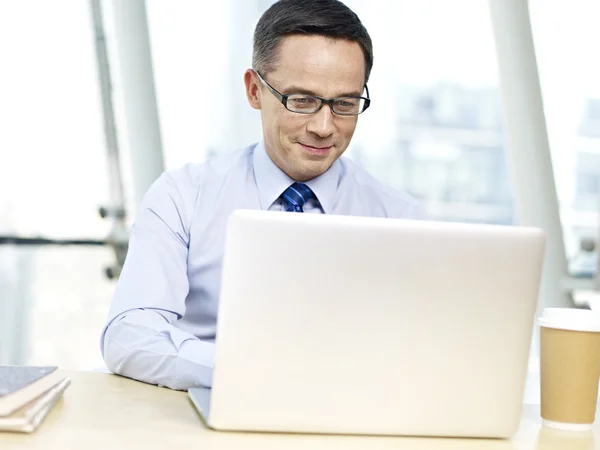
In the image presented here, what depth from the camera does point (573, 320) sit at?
48.1 inches

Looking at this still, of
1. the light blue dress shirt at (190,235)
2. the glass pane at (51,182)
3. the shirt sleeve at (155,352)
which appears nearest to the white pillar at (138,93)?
the glass pane at (51,182)

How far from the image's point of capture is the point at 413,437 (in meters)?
1.13

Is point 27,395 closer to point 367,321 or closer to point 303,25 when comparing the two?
point 367,321

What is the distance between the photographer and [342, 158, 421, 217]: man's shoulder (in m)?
2.14

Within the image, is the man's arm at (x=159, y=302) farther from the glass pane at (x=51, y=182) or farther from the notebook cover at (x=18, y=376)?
the glass pane at (x=51, y=182)

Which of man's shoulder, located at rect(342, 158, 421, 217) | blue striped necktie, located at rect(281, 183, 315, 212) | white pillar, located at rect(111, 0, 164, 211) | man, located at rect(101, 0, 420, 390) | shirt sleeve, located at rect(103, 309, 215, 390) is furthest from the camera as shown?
white pillar, located at rect(111, 0, 164, 211)

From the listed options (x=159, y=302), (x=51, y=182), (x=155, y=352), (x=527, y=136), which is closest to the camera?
(x=155, y=352)

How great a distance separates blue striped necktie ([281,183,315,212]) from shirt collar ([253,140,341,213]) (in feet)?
0.03

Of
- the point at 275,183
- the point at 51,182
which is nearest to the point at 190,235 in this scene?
the point at 275,183

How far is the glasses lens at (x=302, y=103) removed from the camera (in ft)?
6.12

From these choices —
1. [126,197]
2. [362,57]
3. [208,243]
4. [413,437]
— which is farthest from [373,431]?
[126,197]

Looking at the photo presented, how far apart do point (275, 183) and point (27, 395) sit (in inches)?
38.9

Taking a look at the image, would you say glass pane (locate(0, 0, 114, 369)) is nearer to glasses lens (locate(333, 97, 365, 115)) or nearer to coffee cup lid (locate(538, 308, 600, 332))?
glasses lens (locate(333, 97, 365, 115))

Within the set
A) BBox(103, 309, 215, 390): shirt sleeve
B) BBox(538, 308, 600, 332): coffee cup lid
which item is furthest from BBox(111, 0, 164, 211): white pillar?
BBox(538, 308, 600, 332): coffee cup lid
